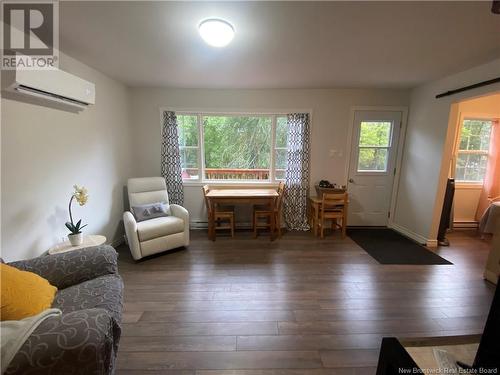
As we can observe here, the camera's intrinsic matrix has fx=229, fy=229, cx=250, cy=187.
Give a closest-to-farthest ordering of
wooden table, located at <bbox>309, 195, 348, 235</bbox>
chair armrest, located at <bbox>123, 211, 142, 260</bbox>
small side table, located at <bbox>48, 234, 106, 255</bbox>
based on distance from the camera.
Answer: small side table, located at <bbox>48, 234, 106, 255</bbox>
chair armrest, located at <bbox>123, 211, 142, 260</bbox>
wooden table, located at <bbox>309, 195, 348, 235</bbox>

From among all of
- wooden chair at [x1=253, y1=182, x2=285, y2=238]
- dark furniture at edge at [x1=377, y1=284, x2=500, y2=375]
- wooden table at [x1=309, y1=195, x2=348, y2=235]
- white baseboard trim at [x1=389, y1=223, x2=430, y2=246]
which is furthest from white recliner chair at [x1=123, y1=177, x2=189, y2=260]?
white baseboard trim at [x1=389, y1=223, x2=430, y2=246]

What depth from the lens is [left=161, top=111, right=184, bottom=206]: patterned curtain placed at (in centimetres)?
391

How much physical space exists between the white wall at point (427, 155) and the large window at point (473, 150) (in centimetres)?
107

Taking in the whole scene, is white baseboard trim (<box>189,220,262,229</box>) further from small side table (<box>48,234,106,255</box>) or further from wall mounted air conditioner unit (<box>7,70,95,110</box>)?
wall mounted air conditioner unit (<box>7,70,95,110</box>)

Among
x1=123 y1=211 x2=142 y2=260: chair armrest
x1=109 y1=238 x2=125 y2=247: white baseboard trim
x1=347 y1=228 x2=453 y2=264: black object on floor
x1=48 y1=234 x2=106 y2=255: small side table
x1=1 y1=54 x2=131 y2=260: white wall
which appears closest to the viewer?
x1=1 y1=54 x2=131 y2=260: white wall

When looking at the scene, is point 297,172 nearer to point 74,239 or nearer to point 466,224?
point 74,239

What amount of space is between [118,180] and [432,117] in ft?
15.9

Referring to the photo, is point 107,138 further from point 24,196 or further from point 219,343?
point 219,343

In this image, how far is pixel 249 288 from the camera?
236cm

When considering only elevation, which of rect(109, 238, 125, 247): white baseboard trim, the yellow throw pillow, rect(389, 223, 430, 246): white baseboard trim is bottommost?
rect(109, 238, 125, 247): white baseboard trim

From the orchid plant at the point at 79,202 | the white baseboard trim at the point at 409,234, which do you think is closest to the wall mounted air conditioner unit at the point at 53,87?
the orchid plant at the point at 79,202

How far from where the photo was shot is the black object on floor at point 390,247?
3.01 m

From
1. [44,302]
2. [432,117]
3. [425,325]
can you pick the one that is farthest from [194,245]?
[432,117]

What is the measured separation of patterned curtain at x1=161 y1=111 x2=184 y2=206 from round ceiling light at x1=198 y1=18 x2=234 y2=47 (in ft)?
7.45
